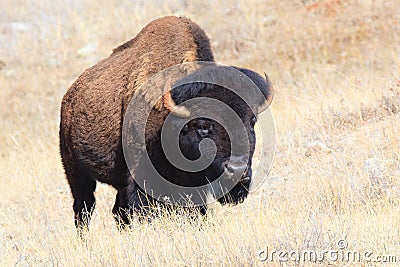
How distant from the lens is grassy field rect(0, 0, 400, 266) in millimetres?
5172

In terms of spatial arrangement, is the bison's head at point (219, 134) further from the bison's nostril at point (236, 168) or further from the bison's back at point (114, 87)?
the bison's back at point (114, 87)

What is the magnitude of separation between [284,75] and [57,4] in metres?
10.4

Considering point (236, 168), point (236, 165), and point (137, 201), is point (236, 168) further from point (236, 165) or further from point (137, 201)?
point (137, 201)

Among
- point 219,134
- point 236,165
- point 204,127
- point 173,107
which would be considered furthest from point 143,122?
point 236,165

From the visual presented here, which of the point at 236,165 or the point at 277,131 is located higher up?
the point at 236,165

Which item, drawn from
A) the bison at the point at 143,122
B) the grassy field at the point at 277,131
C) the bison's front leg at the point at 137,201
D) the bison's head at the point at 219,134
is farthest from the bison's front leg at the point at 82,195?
the bison's head at the point at 219,134

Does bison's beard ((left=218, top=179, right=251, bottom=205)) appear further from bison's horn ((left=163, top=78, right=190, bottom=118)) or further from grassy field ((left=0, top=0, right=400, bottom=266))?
bison's horn ((left=163, top=78, right=190, bottom=118))

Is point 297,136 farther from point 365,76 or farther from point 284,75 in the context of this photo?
point 284,75

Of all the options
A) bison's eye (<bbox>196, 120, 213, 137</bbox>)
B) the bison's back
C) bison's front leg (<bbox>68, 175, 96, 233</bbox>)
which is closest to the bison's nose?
bison's eye (<bbox>196, 120, 213, 137</bbox>)

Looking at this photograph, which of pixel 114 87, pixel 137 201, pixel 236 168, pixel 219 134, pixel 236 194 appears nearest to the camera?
pixel 236 168

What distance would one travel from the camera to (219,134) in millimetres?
5680

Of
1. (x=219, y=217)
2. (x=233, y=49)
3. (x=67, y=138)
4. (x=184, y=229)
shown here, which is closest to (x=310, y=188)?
(x=219, y=217)

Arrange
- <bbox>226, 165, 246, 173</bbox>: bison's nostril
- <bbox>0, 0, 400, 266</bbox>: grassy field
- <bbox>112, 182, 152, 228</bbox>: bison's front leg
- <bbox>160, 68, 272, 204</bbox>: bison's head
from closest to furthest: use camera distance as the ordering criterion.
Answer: <bbox>0, 0, 400, 266</bbox>: grassy field
<bbox>226, 165, 246, 173</bbox>: bison's nostril
<bbox>160, 68, 272, 204</bbox>: bison's head
<bbox>112, 182, 152, 228</bbox>: bison's front leg

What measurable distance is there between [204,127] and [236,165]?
1.91 ft
